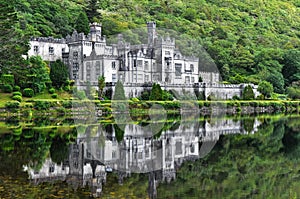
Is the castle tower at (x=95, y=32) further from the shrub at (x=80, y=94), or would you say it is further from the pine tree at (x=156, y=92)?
the pine tree at (x=156, y=92)

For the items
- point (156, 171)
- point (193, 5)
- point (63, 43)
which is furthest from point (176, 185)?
point (193, 5)

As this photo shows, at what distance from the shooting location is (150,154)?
60.7ft

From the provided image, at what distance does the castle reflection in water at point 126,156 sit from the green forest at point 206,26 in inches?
777

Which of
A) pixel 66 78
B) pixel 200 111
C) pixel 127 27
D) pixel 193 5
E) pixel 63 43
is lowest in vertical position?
pixel 200 111

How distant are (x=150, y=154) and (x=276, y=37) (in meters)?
99.9

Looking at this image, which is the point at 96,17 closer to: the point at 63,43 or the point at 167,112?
the point at 63,43

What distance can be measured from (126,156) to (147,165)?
1.82 meters

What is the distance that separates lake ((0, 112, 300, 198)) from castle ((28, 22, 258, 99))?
83.0 ft

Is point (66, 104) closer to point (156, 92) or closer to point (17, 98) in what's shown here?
point (17, 98)

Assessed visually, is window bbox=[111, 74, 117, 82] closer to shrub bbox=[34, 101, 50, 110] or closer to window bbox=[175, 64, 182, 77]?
window bbox=[175, 64, 182, 77]

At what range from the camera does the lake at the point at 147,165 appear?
479 inches

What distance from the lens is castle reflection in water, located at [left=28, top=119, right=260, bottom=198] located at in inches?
538

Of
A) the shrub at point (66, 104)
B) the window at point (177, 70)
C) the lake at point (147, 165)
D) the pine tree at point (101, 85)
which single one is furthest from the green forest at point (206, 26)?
the lake at point (147, 165)

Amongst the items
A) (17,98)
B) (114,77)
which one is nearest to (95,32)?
(114,77)
